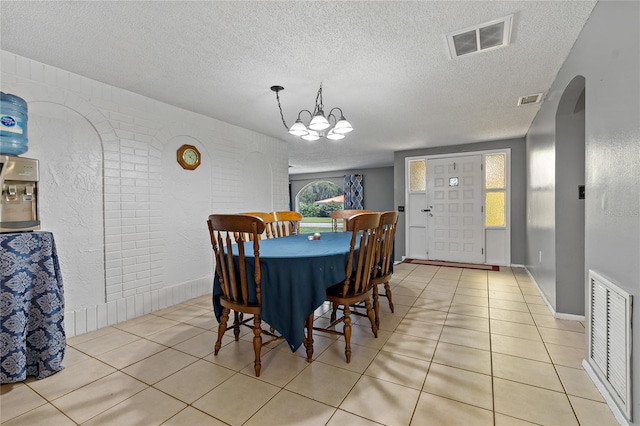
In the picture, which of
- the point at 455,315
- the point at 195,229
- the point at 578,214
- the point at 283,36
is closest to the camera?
the point at 283,36

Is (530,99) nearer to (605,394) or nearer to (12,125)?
(605,394)

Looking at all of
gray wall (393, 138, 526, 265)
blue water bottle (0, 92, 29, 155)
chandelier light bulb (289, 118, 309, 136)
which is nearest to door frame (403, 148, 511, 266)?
gray wall (393, 138, 526, 265)

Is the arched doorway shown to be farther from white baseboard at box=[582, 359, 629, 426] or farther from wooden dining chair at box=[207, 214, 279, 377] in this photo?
white baseboard at box=[582, 359, 629, 426]

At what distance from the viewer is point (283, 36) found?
6.51 ft

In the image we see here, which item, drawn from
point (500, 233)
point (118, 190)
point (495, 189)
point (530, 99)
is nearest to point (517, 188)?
point (495, 189)

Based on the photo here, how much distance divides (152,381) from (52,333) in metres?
0.72

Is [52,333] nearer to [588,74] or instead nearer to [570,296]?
[588,74]

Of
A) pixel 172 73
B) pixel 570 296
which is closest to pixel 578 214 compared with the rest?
pixel 570 296

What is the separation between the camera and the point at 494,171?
5.38m

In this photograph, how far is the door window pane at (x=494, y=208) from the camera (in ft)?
17.5

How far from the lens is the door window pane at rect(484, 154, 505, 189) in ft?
17.4

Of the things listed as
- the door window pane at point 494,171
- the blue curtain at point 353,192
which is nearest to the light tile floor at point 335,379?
the door window pane at point 494,171

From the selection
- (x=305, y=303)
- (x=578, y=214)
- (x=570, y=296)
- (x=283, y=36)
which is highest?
(x=283, y=36)

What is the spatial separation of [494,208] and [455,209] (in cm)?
64
